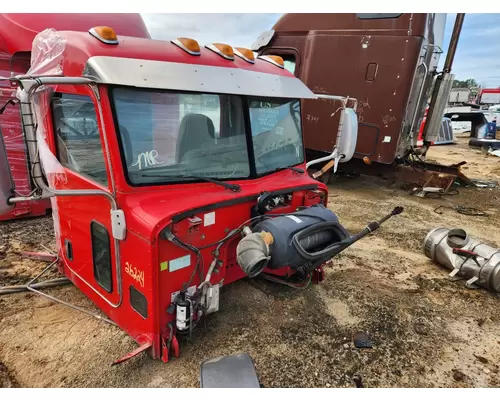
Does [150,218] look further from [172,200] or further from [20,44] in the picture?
[20,44]

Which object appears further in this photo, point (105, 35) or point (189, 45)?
point (189, 45)

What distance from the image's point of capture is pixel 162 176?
2516 mm

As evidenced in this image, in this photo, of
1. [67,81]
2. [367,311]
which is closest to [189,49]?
[67,81]

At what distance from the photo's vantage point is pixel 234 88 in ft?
8.62

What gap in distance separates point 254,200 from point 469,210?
18.4ft

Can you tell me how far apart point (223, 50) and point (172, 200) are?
1.21m

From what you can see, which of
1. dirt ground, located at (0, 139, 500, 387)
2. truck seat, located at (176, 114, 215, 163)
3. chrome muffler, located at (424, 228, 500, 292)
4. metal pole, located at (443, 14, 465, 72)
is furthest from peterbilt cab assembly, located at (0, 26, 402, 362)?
metal pole, located at (443, 14, 465, 72)

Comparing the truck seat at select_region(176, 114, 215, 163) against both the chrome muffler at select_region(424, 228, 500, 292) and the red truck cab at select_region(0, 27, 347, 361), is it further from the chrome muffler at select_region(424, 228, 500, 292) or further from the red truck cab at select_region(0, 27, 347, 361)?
the chrome muffler at select_region(424, 228, 500, 292)

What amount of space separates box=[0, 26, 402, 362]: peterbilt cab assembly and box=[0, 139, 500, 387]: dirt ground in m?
0.26

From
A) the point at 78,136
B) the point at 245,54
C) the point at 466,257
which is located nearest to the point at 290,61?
the point at 245,54

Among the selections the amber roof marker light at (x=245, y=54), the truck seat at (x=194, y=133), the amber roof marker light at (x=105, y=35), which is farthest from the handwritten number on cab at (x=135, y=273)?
the amber roof marker light at (x=245, y=54)

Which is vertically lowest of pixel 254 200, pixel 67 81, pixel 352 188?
pixel 352 188

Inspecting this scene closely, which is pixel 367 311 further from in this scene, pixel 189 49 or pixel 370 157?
pixel 370 157

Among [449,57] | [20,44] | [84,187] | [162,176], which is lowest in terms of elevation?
[84,187]
